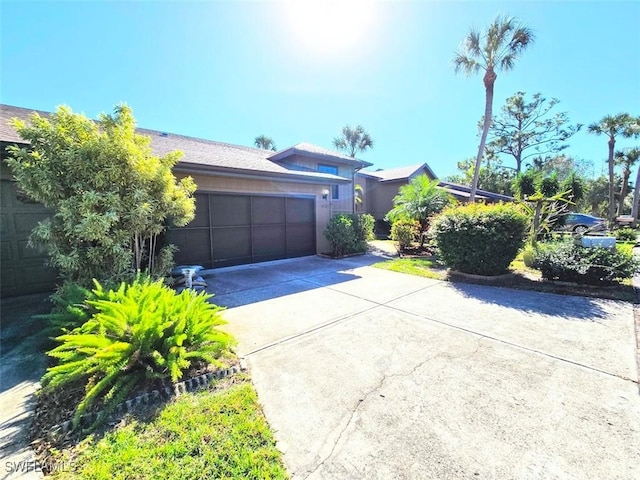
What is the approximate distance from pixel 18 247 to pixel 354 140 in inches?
1227

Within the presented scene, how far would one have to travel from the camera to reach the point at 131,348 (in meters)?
2.64

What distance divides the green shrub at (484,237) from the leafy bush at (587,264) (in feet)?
2.40

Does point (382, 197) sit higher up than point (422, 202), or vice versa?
point (382, 197)

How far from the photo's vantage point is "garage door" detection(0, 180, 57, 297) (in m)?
5.25

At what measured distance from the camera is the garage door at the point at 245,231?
780 cm

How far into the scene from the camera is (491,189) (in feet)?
97.2

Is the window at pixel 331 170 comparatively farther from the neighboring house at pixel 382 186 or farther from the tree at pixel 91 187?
the tree at pixel 91 187

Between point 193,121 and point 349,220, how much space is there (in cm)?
1008

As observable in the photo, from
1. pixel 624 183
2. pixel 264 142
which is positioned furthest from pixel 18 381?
pixel 624 183

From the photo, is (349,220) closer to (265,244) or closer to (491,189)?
(265,244)

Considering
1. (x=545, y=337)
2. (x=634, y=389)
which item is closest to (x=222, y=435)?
(x=634, y=389)

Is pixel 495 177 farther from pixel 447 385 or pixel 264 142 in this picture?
pixel 447 385

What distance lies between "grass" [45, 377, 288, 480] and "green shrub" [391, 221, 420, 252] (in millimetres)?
Result: 9585

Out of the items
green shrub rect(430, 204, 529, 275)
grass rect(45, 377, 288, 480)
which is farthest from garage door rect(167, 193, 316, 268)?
grass rect(45, 377, 288, 480)
